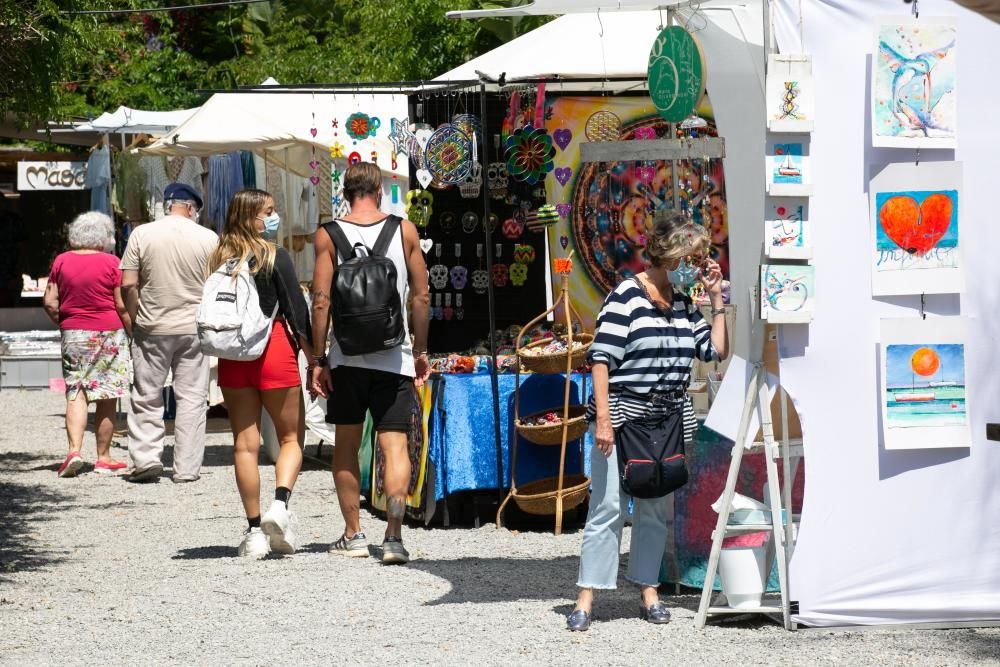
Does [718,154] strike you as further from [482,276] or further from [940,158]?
[482,276]

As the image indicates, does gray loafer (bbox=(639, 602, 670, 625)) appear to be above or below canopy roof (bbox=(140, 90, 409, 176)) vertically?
below

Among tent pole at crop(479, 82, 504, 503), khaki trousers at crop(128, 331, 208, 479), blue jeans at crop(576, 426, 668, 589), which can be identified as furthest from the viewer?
khaki trousers at crop(128, 331, 208, 479)

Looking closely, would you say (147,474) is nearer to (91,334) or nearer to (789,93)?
(91,334)

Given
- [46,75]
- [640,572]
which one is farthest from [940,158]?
[46,75]

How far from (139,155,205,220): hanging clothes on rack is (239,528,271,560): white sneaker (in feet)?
22.6

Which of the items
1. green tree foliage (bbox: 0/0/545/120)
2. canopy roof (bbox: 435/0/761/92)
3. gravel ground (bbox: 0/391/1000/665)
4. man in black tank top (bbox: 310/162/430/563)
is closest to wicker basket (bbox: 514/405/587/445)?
gravel ground (bbox: 0/391/1000/665)

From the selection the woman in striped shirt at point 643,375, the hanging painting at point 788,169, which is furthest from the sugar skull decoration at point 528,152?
the hanging painting at point 788,169

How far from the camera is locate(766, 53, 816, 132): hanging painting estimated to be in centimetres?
511

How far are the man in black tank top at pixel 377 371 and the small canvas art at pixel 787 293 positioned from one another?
2.03 metres

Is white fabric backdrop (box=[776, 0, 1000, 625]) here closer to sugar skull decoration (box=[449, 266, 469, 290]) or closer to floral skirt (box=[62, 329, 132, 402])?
sugar skull decoration (box=[449, 266, 469, 290])

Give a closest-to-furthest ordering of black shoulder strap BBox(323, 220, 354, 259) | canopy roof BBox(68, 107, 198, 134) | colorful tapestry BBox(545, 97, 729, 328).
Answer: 1. black shoulder strap BBox(323, 220, 354, 259)
2. colorful tapestry BBox(545, 97, 729, 328)
3. canopy roof BBox(68, 107, 198, 134)

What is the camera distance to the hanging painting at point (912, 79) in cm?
520

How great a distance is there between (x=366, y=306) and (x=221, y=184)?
23.3 feet

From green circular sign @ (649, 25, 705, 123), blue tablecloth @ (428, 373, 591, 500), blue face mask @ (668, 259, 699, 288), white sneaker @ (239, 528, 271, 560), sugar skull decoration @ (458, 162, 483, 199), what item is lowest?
white sneaker @ (239, 528, 271, 560)
